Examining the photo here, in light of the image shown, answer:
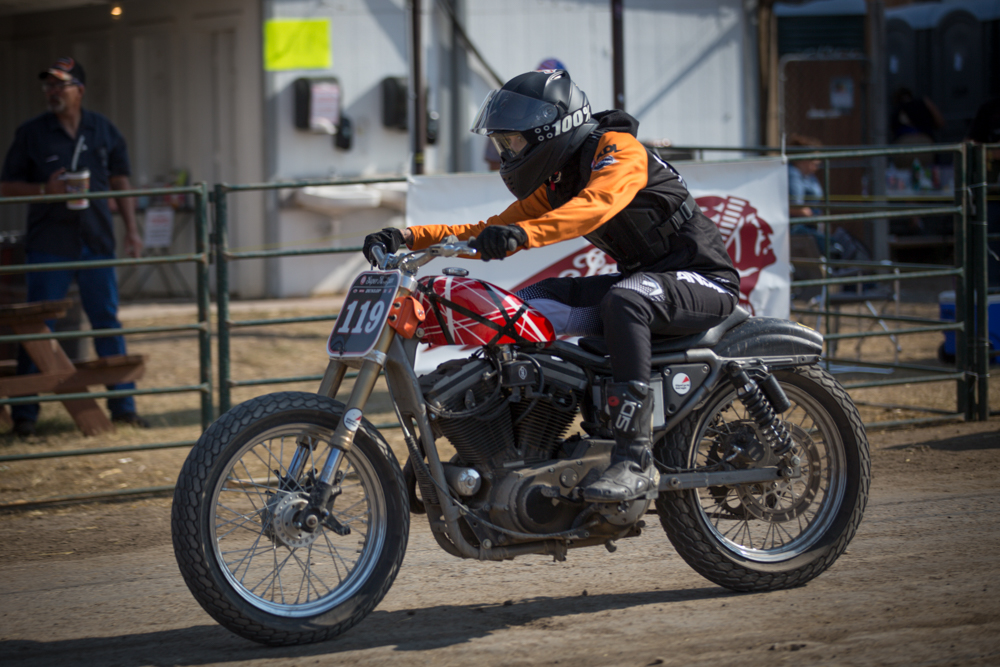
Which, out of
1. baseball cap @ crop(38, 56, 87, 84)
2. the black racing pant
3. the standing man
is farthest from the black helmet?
baseball cap @ crop(38, 56, 87, 84)

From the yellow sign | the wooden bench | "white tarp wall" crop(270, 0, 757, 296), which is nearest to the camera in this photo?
the wooden bench

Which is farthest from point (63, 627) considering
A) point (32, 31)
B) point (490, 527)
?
point (32, 31)

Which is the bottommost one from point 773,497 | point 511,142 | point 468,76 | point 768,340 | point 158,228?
point 773,497

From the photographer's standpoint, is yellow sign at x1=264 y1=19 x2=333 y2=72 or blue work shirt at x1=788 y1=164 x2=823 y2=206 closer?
blue work shirt at x1=788 y1=164 x2=823 y2=206

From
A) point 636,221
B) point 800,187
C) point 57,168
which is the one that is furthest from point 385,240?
point 800,187

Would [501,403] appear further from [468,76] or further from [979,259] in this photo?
[468,76]

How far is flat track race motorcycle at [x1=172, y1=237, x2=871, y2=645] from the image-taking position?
11.9 feet

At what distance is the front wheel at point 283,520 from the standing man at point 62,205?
4.08 m

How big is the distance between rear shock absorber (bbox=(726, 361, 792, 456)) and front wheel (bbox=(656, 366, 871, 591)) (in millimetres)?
66

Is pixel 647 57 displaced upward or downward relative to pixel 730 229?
upward

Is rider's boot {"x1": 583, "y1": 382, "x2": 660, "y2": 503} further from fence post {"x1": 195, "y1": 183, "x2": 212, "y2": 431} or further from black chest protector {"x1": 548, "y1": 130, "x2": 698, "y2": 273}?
fence post {"x1": 195, "y1": 183, "x2": 212, "y2": 431}

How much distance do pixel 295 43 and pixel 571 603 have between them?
1035 centimetres

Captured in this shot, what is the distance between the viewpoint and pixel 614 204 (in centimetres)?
379

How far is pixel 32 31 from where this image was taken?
49.5 feet
